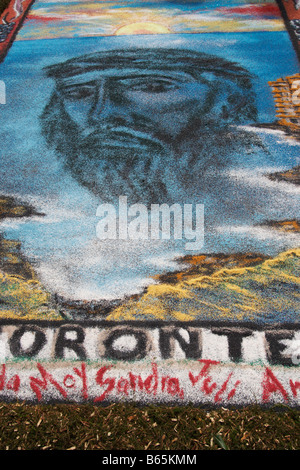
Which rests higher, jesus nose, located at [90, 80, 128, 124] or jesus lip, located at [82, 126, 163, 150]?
jesus nose, located at [90, 80, 128, 124]

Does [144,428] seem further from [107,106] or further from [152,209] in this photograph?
[107,106]

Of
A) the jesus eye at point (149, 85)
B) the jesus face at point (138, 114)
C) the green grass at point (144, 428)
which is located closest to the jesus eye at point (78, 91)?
the jesus face at point (138, 114)

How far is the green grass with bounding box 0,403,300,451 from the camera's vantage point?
1.78 meters

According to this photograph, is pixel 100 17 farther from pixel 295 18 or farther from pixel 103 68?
pixel 295 18

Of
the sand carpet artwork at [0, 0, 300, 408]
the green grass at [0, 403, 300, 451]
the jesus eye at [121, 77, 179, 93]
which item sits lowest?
the green grass at [0, 403, 300, 451]

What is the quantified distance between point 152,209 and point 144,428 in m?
1.44

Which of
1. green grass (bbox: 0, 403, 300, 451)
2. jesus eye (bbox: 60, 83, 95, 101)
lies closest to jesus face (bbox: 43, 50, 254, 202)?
jesus eye (bbox: 60, 83, 95, 101)

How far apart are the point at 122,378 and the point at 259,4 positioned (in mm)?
4511

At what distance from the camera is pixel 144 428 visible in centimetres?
185

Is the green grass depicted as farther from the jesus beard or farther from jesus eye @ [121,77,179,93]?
jesus eye @ [121,77,179,93]

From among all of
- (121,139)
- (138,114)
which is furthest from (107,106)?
(121,139)

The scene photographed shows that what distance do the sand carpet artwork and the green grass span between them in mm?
78

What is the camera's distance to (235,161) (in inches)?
125
